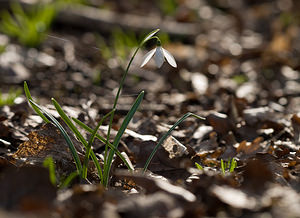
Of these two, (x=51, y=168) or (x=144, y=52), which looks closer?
(x=51, y=168)

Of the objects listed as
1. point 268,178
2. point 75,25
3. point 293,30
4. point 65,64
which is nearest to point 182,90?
point 65,64

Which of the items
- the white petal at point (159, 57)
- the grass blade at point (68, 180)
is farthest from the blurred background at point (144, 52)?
the white petal at point (159, 57)

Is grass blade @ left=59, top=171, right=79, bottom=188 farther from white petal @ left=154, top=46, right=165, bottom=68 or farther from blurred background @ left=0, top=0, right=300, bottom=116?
blurred background @ left=0, top=0, right=300, bottom=116

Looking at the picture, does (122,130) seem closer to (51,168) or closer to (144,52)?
(51,168)

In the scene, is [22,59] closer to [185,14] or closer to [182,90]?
[182,90]

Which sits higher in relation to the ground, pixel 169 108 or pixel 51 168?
pixel 51 168

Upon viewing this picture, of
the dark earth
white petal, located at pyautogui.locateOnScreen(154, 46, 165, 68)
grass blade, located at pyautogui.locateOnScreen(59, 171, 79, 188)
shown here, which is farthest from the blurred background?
white petal, located at pyautogui.locateOnScreen(154, 46, 165, 68)

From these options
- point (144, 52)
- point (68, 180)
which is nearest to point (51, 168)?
point (68, 180)

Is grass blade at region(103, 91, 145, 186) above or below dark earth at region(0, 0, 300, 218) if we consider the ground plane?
above

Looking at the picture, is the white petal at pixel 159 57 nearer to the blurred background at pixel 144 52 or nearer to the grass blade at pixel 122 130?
the grass blade at pixel 122 130

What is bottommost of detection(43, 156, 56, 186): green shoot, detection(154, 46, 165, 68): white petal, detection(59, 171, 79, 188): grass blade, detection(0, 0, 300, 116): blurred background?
detection(0, 0, 300, 116): blurred background
